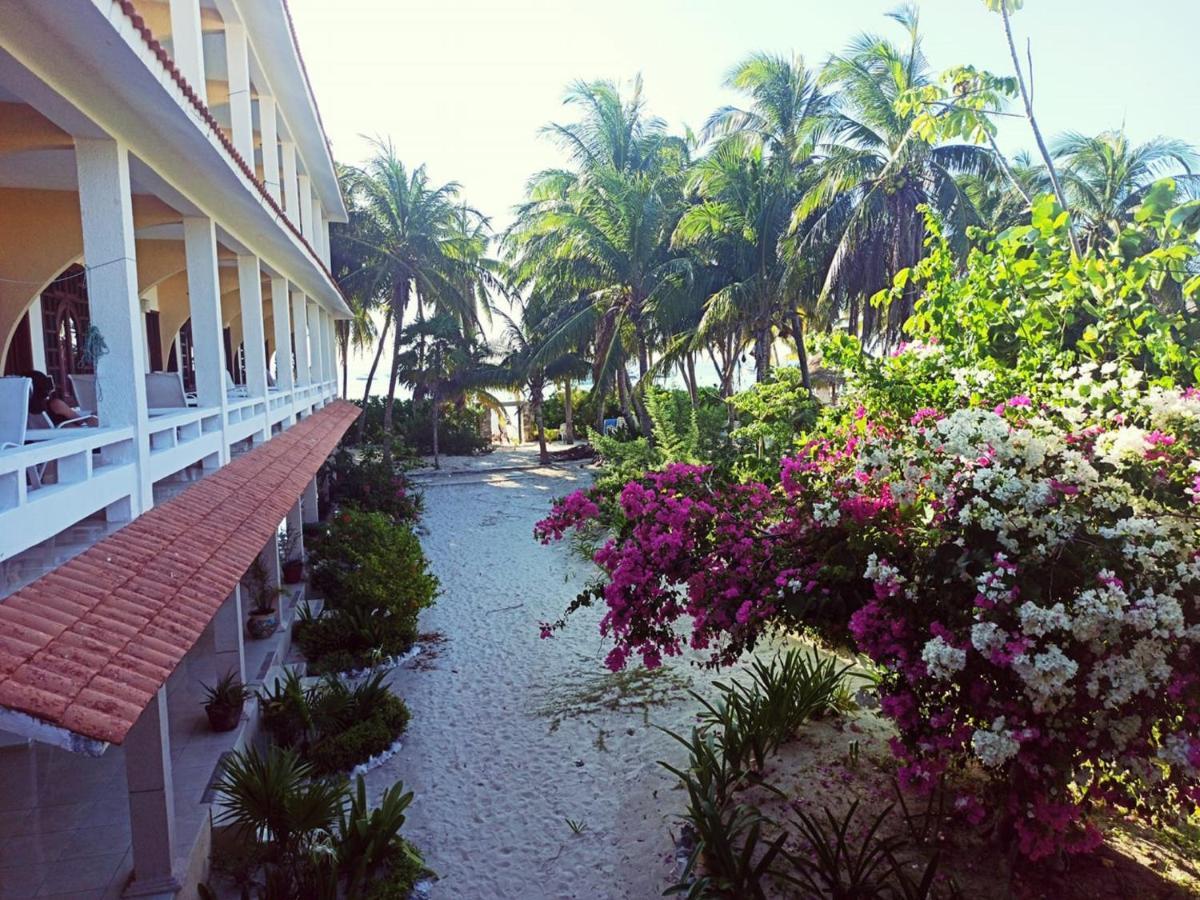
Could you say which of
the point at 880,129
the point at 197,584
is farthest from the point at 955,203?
the point at 197,584

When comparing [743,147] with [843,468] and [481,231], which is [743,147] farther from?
[843,468]

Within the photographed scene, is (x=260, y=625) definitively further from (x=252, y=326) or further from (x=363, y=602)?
(x=252, y=326)

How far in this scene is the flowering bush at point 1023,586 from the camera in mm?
3723

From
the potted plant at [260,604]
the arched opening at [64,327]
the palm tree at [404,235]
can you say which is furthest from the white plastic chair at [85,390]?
the palm tree at [404,235]

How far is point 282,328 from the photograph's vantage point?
11.6 meters

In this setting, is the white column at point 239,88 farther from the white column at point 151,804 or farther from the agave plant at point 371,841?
the agave plant at point 371,841

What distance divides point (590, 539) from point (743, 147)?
483 inches

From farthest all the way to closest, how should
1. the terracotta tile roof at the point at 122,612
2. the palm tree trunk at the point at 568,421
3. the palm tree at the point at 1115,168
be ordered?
the palm tree trunk at the point at 568,421, the palm tree at the point at 1115,168, the terracotta tile roof at the point at 122,612

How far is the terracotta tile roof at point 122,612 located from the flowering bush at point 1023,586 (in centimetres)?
296

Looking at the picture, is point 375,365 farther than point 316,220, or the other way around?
point 375,365

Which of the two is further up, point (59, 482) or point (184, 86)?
point (184, 86)

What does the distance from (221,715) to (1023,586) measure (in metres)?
6.91

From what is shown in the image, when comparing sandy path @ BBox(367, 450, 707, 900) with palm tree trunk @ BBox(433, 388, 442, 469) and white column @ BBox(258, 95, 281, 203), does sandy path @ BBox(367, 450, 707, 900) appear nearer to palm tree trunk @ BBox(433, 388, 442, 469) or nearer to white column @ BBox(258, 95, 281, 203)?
white column @ BBox(258, 95, 281, 203)

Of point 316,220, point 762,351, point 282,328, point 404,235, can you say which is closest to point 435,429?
point 404,235
